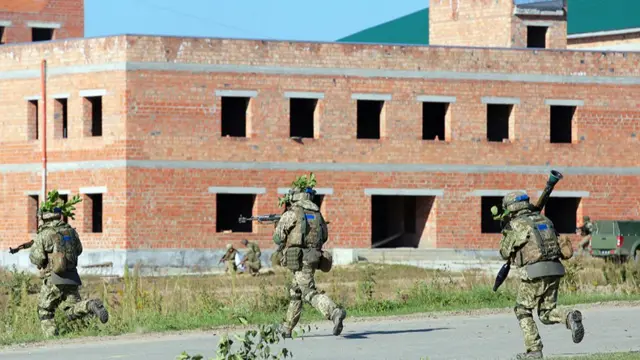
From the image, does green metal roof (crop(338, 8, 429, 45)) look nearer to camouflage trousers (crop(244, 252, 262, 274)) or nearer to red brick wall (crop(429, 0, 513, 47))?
red brick wall (crop(429, 0, 513, 47))

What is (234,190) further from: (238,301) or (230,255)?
(238,301)

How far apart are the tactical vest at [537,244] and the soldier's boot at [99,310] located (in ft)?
18.5

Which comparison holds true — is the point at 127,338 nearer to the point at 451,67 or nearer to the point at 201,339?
the point at 201,339

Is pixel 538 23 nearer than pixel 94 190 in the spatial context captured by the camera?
No

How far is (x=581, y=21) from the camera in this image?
6041 centimetres

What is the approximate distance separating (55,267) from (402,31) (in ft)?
174

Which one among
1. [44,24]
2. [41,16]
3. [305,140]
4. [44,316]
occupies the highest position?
[41,16]

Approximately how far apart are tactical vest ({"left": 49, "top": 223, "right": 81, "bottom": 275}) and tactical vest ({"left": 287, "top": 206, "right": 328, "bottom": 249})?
3.09 m

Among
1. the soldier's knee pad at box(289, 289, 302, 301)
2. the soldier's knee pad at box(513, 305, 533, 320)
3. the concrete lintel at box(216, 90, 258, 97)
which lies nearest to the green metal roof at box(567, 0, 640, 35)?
the concrete lintel at box(216, 90, 258, 97)

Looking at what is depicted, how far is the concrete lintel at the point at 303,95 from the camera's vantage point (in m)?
39.8

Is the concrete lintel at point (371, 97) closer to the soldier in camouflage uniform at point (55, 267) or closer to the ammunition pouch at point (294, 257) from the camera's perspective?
the soldier in camouflage uniform at point (55, 267)

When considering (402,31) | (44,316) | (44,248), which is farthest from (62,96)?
(402,31)

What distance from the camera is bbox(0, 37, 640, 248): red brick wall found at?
127 feet

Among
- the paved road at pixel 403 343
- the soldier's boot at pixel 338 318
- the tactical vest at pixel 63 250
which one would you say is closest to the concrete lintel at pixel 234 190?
the paved road at pixel 403 343
